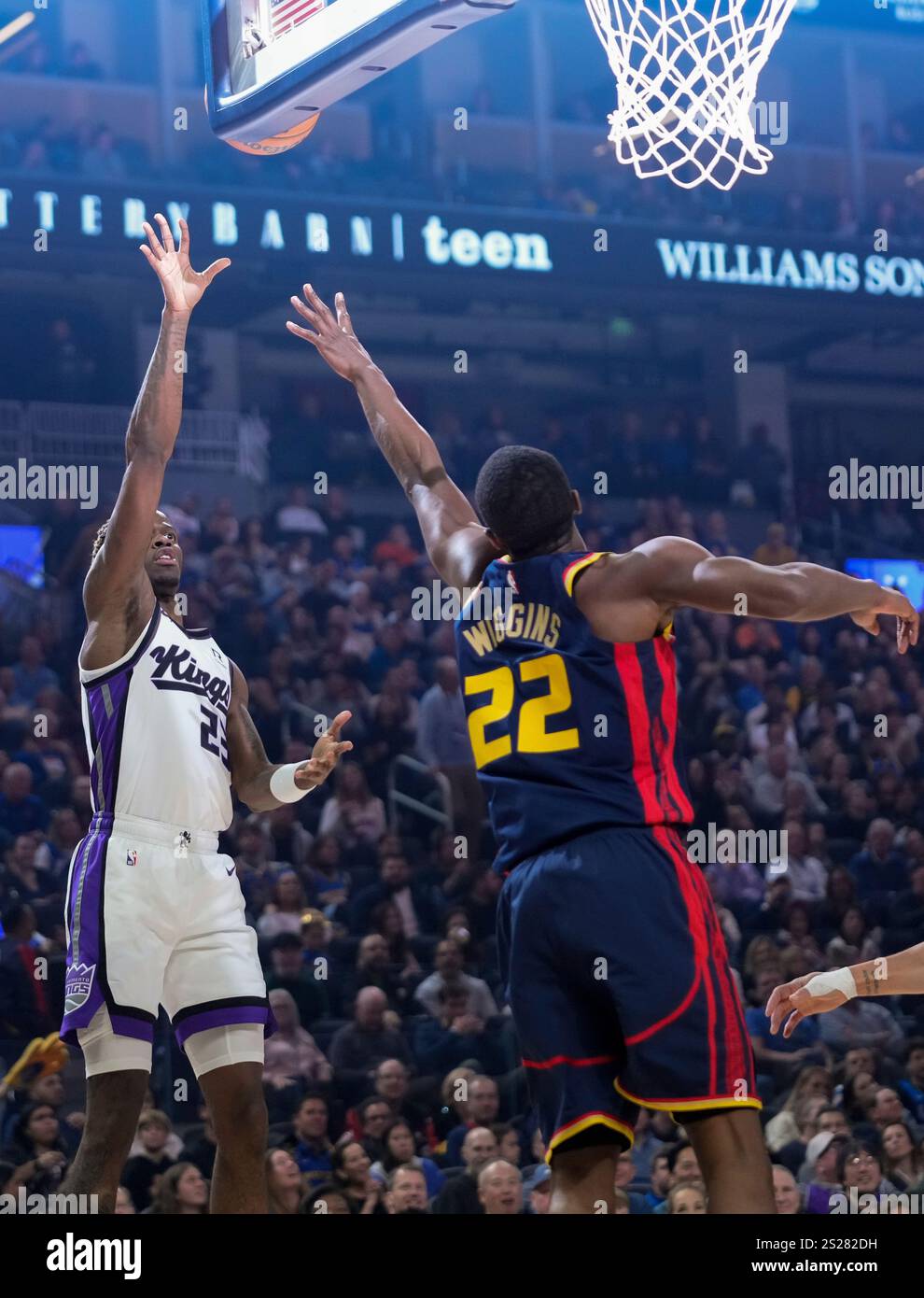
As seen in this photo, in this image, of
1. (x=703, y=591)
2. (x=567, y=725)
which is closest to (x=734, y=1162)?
(x=567, y=725)

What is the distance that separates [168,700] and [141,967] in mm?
660

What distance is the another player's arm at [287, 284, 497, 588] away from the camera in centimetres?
377

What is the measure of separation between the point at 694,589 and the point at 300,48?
10.8 feet

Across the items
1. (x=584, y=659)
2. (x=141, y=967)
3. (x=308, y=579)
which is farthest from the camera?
(x=308, y=579)

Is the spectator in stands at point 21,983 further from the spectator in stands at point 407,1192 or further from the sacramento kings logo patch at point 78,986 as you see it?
the sacramento kings logo patch at point 78,986

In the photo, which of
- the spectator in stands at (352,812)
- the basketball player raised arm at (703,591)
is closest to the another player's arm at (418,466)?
the basketball player raised arm at (703,591)

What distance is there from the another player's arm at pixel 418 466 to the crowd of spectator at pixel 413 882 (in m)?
2.59

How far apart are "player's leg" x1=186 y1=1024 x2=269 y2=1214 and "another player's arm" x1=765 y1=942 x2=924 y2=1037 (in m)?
1.23

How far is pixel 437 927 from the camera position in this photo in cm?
794

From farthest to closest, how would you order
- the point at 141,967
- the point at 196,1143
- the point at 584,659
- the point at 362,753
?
1. the point at 362,753
2. the point at 196,1143
3. the point at 141,967
4. the point at 584,659

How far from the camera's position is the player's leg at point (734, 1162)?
10.0 feet

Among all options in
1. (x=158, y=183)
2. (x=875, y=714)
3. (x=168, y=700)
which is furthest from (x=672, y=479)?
(x=168, y=700)

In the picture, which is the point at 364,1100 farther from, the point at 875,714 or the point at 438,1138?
the point at 875,714

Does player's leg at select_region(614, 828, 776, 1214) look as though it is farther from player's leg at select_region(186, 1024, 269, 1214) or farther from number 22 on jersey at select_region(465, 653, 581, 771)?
player's leg at select_region(186, 1024, 269, 1214)
